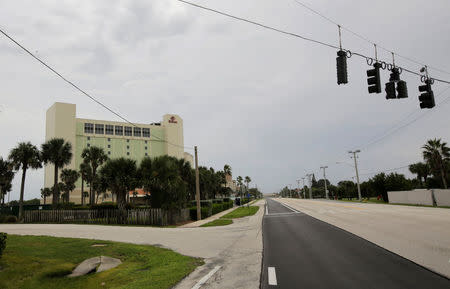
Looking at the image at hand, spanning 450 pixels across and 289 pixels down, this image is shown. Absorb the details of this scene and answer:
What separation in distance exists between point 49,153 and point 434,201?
50.9 metres

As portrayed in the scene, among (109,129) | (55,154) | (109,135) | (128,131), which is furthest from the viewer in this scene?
(128,131)

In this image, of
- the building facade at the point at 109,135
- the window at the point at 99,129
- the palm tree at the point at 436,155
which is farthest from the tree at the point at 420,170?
the window at the point at 99,129

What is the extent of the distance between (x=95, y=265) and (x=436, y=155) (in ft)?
199

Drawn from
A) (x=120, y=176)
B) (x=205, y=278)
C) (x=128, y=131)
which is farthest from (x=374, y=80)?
(x=128, y=131)

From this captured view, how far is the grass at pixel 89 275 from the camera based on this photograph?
24.5 feet

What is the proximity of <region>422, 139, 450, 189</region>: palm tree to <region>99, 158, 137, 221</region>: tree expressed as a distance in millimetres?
51976

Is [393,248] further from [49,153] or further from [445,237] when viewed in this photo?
[49,153]

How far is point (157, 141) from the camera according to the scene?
107 meters

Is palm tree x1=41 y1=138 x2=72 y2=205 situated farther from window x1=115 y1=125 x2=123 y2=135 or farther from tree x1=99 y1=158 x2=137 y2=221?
window x1=115 y1=125 x2=123 y2=135

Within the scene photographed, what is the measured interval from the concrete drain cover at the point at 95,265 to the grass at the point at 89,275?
0.23m

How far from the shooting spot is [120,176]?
27734mm

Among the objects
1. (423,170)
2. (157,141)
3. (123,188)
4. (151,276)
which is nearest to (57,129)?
(157,141)

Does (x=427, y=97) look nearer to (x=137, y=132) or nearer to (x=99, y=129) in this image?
(x=99, y=129)

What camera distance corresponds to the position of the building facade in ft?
285
